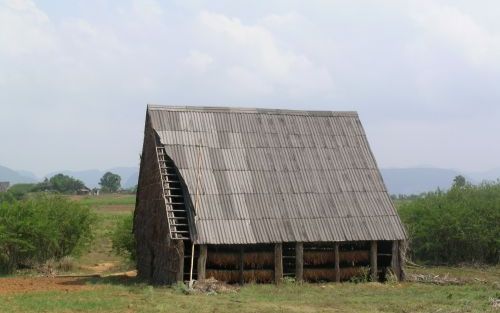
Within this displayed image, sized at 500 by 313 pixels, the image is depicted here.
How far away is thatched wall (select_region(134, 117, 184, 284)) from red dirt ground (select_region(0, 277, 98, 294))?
2.54 m

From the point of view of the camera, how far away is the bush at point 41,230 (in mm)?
26750

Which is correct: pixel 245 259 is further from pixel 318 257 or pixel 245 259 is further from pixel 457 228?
pixel 457 228

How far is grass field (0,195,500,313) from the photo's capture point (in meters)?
15.3

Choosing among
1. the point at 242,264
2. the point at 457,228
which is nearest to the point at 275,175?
the point at 242,264

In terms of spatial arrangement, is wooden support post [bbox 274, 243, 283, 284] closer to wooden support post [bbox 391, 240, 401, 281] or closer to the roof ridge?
wooden support post [bbox 391, 240, 401, 281]

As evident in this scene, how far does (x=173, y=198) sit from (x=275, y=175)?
3783 millimetres

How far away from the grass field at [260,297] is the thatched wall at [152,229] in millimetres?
948

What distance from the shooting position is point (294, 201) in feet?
69.4

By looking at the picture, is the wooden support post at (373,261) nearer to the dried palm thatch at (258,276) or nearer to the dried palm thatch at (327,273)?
the dried palm thatch at (327,273)

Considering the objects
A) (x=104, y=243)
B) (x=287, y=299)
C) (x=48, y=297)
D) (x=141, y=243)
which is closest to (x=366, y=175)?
(x=287, y=299)

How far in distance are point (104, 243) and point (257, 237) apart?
26853 millimetres

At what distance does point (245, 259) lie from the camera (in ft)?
65.7

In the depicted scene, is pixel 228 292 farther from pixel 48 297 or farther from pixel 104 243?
pixel 104 243

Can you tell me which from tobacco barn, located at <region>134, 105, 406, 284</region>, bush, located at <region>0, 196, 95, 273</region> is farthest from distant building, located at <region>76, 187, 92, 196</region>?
tobacco barn, located at <region>134, 105, 406, 284</region>
